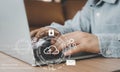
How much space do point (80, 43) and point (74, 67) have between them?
81 millimetres

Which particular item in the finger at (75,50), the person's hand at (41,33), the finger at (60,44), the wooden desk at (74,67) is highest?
the person's hand at (41,33)

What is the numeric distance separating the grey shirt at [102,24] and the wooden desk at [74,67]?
0.05 metres

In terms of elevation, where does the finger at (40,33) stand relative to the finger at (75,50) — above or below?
above

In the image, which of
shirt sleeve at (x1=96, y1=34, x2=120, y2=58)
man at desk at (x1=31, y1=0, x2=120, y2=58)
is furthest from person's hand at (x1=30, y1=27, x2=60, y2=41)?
shirt sleeve at (x1=96, y1=34, x2=120, y2=58)

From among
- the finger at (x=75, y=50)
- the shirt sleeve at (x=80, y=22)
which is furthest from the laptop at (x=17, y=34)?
the shirt sleeve at (x=80, y=22)

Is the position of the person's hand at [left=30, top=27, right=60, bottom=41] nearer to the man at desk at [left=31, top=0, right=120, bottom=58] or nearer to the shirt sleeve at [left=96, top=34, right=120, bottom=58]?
the man at desk at [left=31, top=0, right=120, bottom=58]

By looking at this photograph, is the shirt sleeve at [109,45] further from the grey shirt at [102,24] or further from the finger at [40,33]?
the finger at [40,33]

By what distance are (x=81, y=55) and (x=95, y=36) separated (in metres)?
0.07

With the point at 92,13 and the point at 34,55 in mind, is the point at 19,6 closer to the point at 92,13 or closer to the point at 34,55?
the point at 34,55

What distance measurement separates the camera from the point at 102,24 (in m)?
0.66

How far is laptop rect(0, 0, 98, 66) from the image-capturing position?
18.3 inches

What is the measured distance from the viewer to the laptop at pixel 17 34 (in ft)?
1.53

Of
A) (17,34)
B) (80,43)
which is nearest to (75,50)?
(80,43)

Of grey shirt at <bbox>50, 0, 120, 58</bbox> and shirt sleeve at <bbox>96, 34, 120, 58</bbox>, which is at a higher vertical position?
grey shirt at <bbox>50, 0, 120, 58</bbox>
